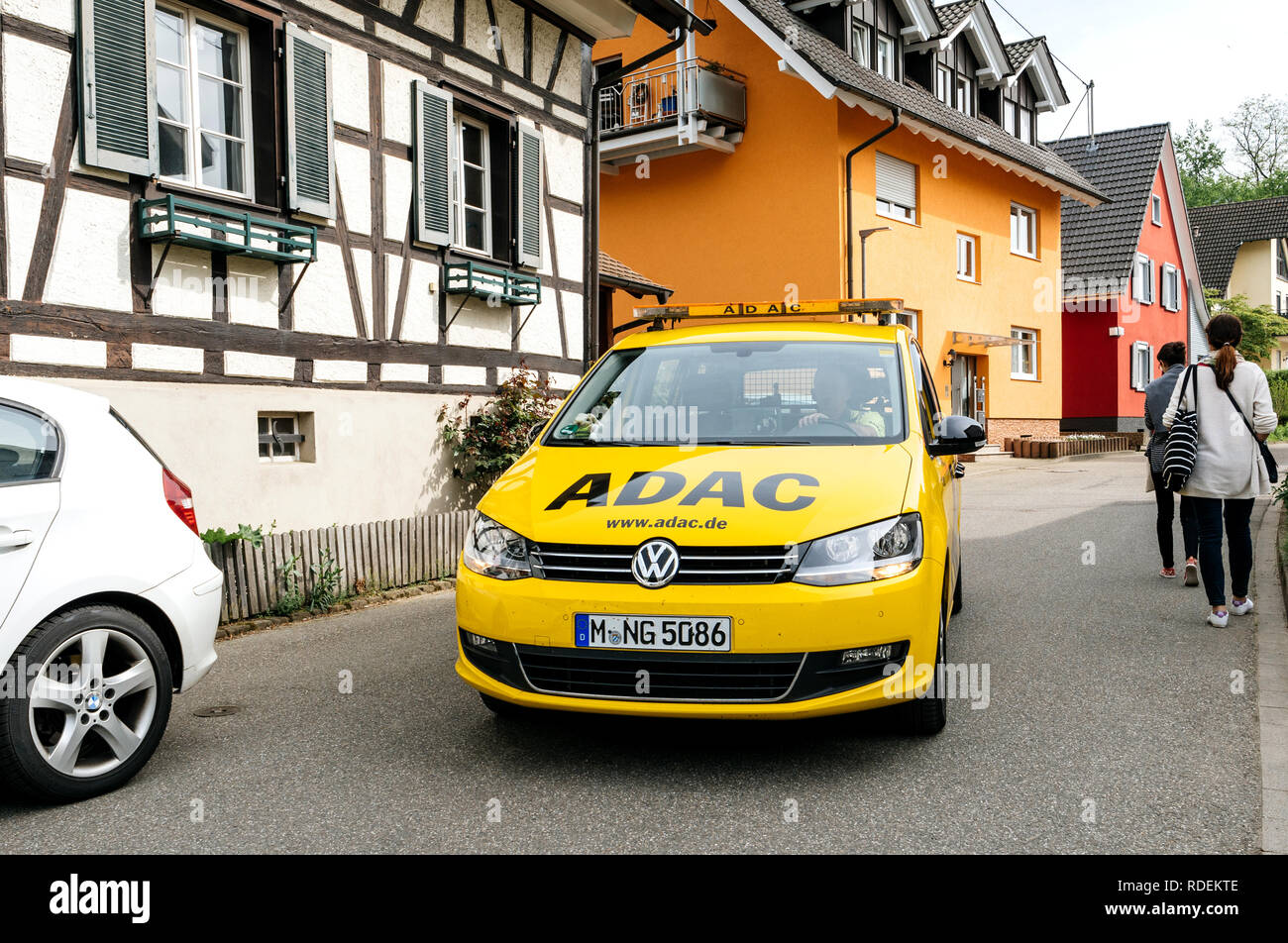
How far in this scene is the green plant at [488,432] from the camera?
11.3 metres

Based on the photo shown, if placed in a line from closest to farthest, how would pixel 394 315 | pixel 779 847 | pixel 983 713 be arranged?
1. pixel 779 847
2. pixel 983 713
3. pixel 394 315

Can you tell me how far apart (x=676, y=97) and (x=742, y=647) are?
19.5 meters

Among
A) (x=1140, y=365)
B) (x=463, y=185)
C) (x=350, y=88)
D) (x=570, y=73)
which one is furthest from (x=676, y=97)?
(x=1140, y=365)

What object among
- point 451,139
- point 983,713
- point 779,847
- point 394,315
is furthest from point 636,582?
point 451,139

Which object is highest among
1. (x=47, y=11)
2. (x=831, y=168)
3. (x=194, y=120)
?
(x=831, y=168)

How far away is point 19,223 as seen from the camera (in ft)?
24.1

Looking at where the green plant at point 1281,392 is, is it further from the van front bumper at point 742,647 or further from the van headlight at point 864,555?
the van front bumper at point 742,647

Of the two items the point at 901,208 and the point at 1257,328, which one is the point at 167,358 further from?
the point at 1257,328

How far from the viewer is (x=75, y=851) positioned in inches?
145

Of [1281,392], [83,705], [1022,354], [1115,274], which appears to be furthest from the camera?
[1281,392]

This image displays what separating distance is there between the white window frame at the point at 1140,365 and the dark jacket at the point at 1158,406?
27897 mm

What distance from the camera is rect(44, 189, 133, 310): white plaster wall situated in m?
7.59
